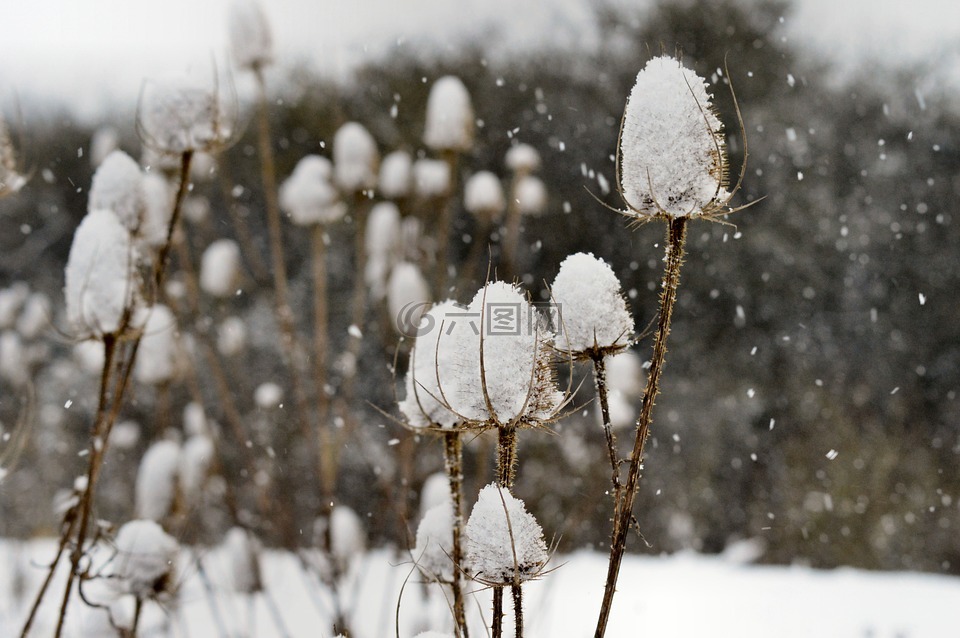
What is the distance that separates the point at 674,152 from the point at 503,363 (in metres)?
0.28

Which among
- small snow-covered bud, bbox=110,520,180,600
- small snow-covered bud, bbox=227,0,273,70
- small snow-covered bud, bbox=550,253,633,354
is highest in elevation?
small snow-covered bud, bbox=227,0,273,70

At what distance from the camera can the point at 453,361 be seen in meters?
0.83

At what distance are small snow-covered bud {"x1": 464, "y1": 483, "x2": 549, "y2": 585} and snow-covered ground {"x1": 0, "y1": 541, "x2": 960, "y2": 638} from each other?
5.56 ft

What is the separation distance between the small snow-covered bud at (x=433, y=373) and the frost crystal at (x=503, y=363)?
2 cm

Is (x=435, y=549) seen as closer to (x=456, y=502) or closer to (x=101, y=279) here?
(x=456, y=502)

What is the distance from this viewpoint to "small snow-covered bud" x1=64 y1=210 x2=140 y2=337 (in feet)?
3.75

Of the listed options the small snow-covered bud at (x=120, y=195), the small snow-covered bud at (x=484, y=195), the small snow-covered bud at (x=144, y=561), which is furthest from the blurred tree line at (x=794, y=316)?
the small snow-covered bud at (x=120, y=195)

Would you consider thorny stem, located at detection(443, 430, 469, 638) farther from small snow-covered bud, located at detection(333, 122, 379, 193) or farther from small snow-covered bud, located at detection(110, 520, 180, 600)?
small snow-covered bud, located at detection(333, 122, 379, 193)

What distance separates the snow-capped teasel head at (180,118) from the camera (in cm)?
131

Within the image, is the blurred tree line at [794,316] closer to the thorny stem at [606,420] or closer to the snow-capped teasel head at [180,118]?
the snow-capped teasel head at [180,118]

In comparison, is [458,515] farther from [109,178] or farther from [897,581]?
[897,581]

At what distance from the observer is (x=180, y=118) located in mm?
1308

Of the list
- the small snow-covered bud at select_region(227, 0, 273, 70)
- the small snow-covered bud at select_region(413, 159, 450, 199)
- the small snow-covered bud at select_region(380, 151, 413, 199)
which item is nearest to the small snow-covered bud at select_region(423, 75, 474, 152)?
the small snow-covered bud at select_region(380, 151, 413, 199)

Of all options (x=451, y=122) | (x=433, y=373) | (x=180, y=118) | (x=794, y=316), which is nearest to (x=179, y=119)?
(x=180, y=118)
